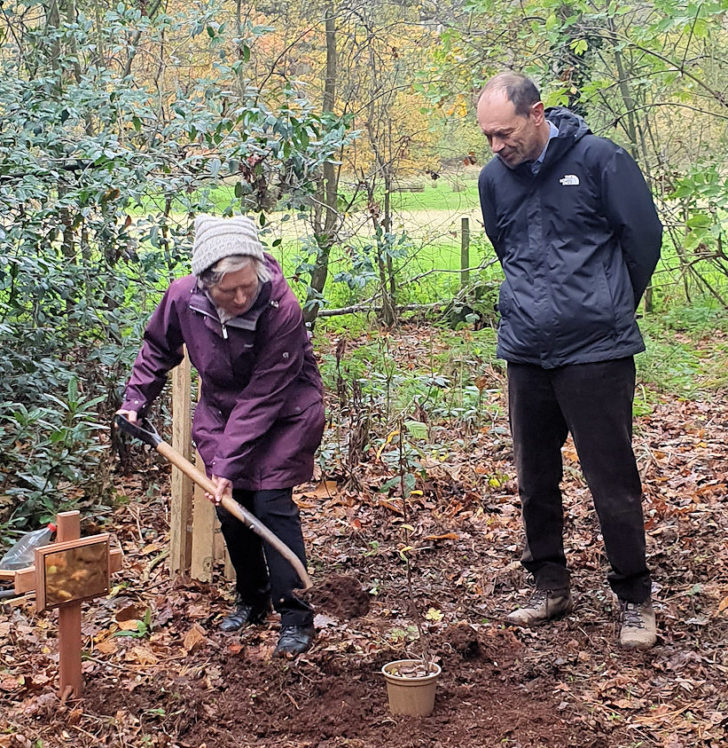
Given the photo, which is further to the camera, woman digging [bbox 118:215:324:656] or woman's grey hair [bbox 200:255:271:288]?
woman digging [bbox 118:215:324:656]

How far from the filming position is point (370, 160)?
10.5 m

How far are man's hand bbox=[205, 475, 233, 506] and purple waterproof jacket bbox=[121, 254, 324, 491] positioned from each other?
0.03m

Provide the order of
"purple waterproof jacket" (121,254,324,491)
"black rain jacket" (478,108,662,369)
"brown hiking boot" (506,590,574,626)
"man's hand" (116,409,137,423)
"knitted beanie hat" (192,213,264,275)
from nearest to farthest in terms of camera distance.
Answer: "knitted beanie hat" (192,213,264,275)
"black rain jacket" (478,108,662,369)
"purple waterproof jacket" (121,254,324,491)
"man's hand" (116,409,137,423)
"brown hiking boot" (506,590,574,626)

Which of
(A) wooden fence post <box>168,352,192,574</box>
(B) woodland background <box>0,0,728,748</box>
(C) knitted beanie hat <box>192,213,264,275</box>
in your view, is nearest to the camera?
(C) knitted beanie hat <box>192,213,264,275</box>

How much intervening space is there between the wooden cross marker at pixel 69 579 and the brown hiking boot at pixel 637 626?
211 cm

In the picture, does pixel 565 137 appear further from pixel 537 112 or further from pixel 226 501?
pixel 226 501

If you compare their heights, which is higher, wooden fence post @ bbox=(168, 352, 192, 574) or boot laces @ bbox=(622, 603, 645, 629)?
wooden fence post @ bbox=(168, 352, 192, 574)

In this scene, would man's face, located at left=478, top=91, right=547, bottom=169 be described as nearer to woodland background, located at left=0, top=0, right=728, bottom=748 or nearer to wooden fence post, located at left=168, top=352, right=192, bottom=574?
woodland background, located at left=0, top=0, right=728, bottom=748

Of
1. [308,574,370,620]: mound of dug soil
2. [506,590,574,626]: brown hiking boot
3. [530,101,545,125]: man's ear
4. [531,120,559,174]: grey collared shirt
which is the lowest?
[308,574,370,620]: mound of dug soil

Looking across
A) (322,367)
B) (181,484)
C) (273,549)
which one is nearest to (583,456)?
(273,549)

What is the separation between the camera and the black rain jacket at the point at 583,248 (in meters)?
3.58

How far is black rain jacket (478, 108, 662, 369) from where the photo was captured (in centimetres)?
358

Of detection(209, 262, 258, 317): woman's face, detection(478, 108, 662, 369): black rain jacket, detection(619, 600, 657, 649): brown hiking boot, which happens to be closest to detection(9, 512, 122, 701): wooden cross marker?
detection(209, 262, 258, 317): woman's face

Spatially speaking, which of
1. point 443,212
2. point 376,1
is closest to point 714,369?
point 443,212
